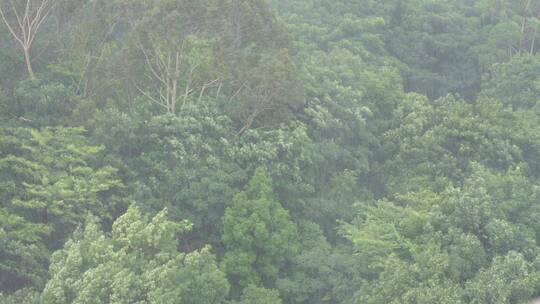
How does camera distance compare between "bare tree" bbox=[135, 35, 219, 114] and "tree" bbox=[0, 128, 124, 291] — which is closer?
"tree" bbox=[0, 128, 124, 291]

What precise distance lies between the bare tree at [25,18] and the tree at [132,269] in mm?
7950

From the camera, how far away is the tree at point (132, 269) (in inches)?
Result: 604

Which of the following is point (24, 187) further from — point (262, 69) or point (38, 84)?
point (262, 69)

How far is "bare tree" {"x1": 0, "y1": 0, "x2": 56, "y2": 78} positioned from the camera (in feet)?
75.2

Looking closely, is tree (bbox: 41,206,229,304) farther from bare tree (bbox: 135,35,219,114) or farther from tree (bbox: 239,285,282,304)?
bare tree (bbox: 135,35,219,114)

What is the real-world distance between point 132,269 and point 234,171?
19.2 ft

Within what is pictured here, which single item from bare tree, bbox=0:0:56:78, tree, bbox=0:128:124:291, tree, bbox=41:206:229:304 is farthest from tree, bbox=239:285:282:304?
bare tree, bbox=0:0:56:78

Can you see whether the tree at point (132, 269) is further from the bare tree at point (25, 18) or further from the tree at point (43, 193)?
the bare tree at point (25, 18)

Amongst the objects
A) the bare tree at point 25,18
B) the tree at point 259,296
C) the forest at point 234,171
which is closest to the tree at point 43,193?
the forest at point 234,171

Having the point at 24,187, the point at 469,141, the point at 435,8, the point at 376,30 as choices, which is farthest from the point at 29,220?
the point at 435,8

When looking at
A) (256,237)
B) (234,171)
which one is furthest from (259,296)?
(234,171)

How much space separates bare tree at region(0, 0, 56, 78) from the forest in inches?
3.0

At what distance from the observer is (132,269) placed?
16.4 metres

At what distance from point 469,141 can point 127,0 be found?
1230 centimetres
